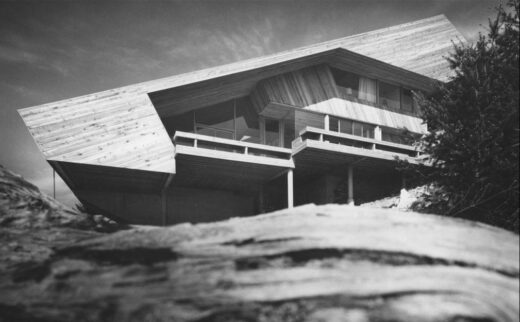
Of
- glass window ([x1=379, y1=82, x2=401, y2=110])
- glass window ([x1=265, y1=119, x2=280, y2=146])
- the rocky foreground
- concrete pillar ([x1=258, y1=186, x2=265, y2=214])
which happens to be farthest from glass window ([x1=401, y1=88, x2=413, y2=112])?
the rocky foreground

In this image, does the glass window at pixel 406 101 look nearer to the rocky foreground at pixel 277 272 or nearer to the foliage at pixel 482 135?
the foliage at pixel 482 135

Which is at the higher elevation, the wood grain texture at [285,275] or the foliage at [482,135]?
the foliage at [482,135]

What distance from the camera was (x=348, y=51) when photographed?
59.8 feet

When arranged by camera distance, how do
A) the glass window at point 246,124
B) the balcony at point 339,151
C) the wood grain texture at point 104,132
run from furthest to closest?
the glass window at point 246,124
the balcony at point 339,151
the wood grain texture at point 104,132

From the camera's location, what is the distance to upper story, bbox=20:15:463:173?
11.8 metres

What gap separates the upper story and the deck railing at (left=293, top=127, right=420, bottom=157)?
6 centimetres

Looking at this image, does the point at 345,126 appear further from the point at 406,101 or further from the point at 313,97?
the point at 406,101

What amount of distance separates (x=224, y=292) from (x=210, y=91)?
502 inches

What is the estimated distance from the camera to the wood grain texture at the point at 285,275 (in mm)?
3641

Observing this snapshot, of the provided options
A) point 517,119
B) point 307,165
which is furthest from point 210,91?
point 517,119

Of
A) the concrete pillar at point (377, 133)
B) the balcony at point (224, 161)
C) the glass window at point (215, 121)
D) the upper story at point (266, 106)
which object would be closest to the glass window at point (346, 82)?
the upper story at point (266, 106)

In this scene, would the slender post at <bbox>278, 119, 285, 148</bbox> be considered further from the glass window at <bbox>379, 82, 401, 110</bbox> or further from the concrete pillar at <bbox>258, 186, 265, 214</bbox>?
the glass window at <bbox>379, 82, 401, 110</bbox>

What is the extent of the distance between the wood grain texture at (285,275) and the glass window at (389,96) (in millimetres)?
17091

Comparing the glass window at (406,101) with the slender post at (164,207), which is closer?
the slender post at (164,207)
